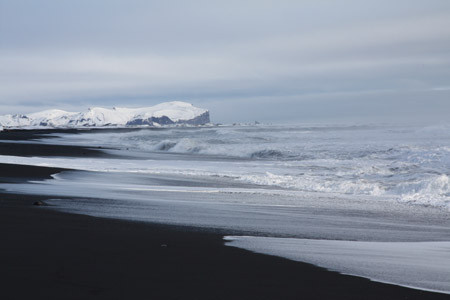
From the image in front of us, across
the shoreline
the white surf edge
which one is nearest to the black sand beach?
the shoreline

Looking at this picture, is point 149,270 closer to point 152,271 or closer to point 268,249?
point 152,271

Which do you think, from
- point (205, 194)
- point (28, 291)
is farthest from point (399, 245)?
point (205, 194)

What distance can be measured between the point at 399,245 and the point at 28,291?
4587mm

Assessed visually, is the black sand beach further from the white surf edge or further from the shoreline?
the white surf edge

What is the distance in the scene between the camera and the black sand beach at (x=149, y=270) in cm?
418

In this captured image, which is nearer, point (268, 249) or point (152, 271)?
point (152, 271)

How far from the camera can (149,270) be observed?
4.85 m

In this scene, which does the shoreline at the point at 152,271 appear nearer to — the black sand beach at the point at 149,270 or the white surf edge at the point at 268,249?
the black sand beach at the point at 149,270

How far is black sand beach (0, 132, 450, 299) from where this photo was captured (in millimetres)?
4184

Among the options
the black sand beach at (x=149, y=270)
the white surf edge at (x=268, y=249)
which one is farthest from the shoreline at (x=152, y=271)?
the white surf edge at (x=268, y=249)

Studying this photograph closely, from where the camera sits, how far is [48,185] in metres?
13.2

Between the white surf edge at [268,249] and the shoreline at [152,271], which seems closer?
the shoreline at [152,271]

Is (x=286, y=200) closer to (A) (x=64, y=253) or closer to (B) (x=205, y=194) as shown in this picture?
(B) (x=205, y=194)

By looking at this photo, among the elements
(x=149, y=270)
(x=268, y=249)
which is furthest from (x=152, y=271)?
(x=268, y=249)
